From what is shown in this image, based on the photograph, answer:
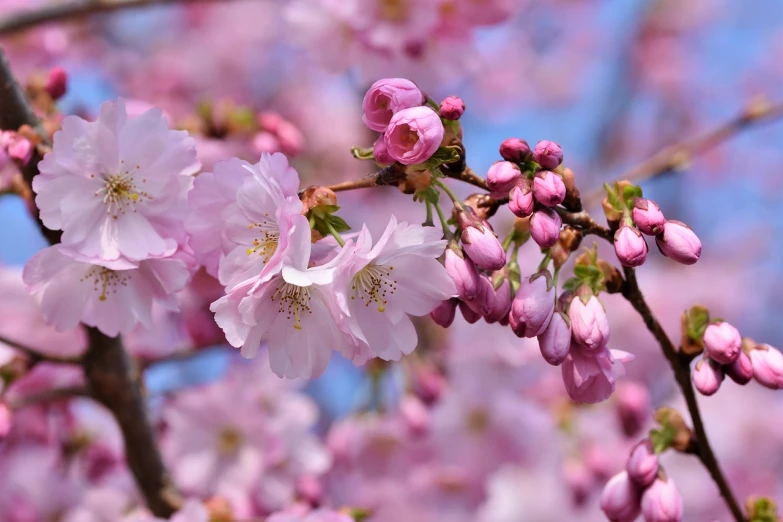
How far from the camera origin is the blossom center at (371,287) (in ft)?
3.68

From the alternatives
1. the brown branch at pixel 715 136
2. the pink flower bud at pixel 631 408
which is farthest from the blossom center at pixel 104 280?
the pink flower bud at pixel 631 408

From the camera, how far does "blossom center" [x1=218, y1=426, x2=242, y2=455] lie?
2264mm

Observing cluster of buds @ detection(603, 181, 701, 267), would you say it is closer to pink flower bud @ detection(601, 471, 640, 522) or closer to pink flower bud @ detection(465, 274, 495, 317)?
pink flower bud @ detection(465, 274, 495, 317)

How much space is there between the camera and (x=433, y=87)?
2.38 m

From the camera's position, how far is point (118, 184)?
4.08ft

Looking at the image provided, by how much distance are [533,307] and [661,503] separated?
43cm

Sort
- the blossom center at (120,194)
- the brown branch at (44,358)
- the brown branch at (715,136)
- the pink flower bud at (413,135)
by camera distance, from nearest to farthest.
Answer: the pink flower bud at (413,135) < the blossom center at (120,194) < the brown branch at (44,358) < the brown branch at (715,136)

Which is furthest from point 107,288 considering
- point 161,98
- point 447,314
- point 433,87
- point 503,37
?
point 503,37

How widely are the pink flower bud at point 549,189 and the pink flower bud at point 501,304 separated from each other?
0.15 m

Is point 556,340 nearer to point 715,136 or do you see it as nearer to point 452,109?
point 452,109

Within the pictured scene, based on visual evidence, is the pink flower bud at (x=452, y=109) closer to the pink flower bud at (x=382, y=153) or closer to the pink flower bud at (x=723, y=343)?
the pink flower bud at (x=382, y=153)

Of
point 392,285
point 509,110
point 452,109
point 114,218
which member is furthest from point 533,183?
point 509,110

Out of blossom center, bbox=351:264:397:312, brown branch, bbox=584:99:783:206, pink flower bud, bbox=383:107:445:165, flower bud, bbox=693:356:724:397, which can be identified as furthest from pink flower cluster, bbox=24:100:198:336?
brown branch, bbox=584:99:783:206

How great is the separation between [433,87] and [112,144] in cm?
136
